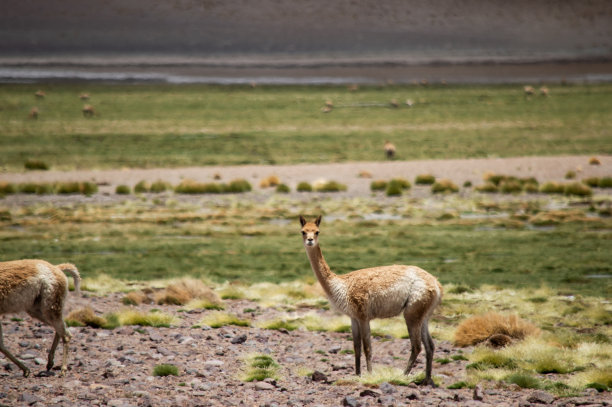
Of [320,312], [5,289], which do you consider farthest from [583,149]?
[5,289]

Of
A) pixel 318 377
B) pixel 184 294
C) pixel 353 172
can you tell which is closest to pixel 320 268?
pixel 318 377

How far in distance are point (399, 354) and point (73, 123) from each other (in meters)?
65.1

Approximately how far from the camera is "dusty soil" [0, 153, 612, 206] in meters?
36.8

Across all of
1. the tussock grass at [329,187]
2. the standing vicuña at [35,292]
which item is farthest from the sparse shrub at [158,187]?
the standing vicuña at [35,292]

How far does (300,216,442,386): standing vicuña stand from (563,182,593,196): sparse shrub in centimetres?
2456

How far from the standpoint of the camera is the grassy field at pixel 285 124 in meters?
52.8

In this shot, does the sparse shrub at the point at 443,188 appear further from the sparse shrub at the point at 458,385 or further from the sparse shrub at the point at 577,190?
the sparse shrub at the point at 458,385

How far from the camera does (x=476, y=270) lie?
1692 cm

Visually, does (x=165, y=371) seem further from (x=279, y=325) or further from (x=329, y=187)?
(x=329, y=187)

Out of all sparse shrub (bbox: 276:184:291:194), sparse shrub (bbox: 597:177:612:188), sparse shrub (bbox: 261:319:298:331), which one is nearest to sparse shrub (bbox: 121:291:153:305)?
sparse shrub (bbox: 261:319:298:331)

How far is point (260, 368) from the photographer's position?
8828 millimetres

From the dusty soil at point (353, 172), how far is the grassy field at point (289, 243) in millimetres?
6056

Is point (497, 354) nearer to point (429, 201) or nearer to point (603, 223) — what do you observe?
point (603, 223)

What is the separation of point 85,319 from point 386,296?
16.5 feet
